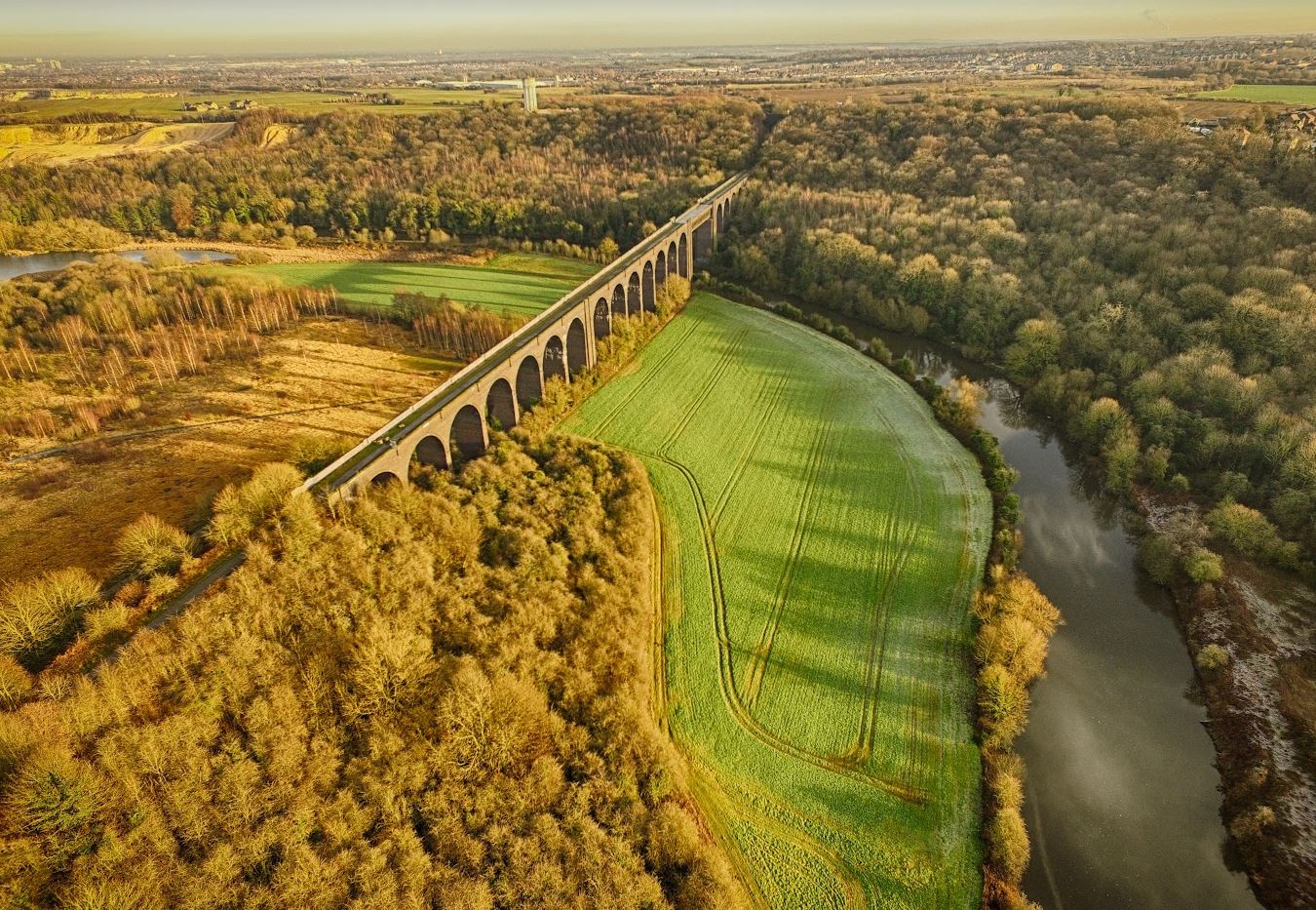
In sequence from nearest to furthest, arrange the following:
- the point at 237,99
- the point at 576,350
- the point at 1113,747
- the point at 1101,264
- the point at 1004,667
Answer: the point at 1113,747 < the point at 1004,667 < the point at 576,350 < the point at 1101,264 < the point at 237,99

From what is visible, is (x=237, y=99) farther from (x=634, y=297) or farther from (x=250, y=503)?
(x=250, y=503)

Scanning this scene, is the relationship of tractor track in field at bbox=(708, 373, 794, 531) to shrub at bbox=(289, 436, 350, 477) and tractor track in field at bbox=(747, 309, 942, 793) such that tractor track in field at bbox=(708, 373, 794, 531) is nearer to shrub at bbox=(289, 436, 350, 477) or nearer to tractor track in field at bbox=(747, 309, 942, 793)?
tractor track in field at bbox=(747, 309, 942, 793)

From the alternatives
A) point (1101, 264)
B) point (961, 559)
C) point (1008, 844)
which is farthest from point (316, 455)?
point (1101, 264)

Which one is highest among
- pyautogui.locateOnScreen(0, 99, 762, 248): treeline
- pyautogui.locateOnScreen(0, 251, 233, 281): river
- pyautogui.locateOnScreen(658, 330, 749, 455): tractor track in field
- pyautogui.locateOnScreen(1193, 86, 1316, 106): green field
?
pyautogui.locateOnScreen(1193, 86, 1316, 106): green field

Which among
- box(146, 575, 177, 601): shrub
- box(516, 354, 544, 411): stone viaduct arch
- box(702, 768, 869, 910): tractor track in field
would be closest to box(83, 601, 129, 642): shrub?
box(146, 575, 177, 601): shrub

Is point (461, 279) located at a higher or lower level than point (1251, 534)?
higher

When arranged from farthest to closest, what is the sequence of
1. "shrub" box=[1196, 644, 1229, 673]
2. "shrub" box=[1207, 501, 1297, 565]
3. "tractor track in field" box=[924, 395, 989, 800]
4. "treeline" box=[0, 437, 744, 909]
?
"shrub" box=[1207, 501, 1297, 565] < "shrub" box=[1196, 644, 1229, 673] < "tractor track in field" box=[924, 395, 989, 800] < "treeline" box=[0, 437, 744, 909]
